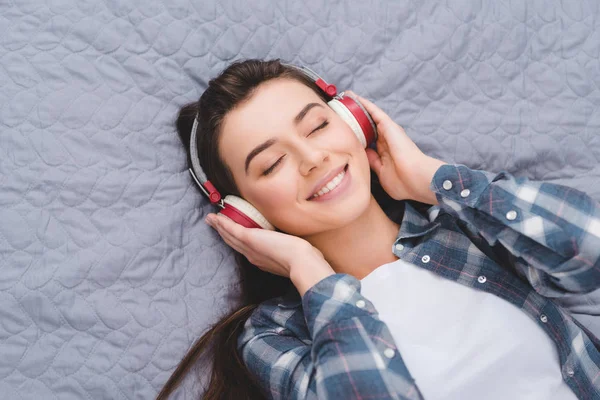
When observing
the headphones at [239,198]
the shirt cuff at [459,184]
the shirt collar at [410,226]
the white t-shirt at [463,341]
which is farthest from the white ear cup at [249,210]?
the shirt cuff at [459,184]

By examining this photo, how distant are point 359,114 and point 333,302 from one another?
20.4 inches

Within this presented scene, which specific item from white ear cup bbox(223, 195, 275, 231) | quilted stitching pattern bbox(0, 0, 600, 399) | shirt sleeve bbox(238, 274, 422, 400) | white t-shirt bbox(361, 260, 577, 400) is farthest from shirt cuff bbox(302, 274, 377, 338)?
quilted stitching pattern bbox(0, 0, 600, 399)

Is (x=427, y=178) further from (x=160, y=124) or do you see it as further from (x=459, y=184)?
(x=160, y=124)

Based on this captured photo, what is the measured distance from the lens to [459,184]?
4.16 ft

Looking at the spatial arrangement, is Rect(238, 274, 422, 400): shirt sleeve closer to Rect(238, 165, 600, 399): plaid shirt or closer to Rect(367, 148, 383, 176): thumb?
Rect(238, 165, 600, 399): plaid shirt

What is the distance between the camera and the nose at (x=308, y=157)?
1287 millimetres

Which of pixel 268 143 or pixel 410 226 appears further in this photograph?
pixel 410 226

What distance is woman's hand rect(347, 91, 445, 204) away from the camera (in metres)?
1.39

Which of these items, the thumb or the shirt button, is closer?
the shirt button

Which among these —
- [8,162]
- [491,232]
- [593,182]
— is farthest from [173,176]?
[593,182]

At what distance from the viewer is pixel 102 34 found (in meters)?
1.54

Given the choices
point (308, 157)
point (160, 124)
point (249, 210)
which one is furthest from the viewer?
point (160, 124)

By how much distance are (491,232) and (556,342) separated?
32 cm

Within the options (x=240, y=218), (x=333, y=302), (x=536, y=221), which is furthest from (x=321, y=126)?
(x=536, y=221)
